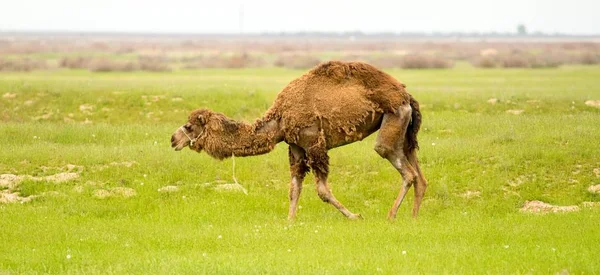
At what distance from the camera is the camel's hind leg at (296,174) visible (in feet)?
52.1

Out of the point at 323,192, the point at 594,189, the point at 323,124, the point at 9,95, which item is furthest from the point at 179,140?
the point at 9,95

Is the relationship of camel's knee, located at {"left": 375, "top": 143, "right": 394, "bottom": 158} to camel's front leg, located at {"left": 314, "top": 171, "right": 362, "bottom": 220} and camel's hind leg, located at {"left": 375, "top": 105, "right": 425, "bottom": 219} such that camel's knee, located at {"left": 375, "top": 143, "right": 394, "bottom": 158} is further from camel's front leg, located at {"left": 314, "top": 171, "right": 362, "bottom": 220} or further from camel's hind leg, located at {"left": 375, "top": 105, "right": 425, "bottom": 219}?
camel's front leg, located at {"left": 314, "top": 171, "right": 362, "bottom": 220}

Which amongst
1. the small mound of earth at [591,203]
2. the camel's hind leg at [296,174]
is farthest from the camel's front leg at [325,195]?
the small mound of earth at [591,203]

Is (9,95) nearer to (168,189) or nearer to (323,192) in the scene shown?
(168,189)

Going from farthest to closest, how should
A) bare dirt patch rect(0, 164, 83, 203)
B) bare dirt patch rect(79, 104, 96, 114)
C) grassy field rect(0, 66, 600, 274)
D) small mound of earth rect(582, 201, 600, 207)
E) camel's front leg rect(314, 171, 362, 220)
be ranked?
bare dirt patch rect(79, 104, 96, 114)
bare dirt patch rect(0, 164, 83, 203)
small mound of earth rect(582, 201, 600, 207)
camel's front leg rect(314, 171, 362, 220)
grassy field rect(0, 66, 600, 274)

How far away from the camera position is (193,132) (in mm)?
15781

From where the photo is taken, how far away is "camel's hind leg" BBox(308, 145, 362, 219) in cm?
1563

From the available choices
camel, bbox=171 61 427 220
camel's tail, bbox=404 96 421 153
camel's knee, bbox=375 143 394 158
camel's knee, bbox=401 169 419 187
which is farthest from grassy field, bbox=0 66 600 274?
camel's tail, bbox=404 96 421 153

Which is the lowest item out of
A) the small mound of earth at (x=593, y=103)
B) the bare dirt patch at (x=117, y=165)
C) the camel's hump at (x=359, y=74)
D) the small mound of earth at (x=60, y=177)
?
the small mound of earth at (x=60, y=177)

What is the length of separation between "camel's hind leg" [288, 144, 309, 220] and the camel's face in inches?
64.1

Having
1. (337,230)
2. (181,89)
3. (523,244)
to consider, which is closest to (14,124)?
(181,89)

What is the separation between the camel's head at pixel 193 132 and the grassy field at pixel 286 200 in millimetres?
1375

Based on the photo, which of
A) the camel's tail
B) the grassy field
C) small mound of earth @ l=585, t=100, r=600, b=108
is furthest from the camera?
small mound of earth @ l=585, t=100, r=600, b=108

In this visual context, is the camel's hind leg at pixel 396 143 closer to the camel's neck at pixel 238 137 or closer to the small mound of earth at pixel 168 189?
the camel's neck at pixel 238 137
